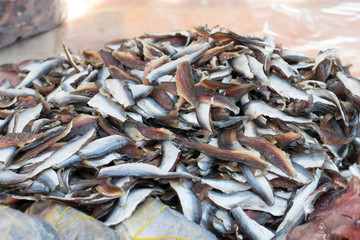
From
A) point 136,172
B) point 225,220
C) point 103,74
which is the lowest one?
point 225,220

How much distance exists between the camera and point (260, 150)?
90 centimetres

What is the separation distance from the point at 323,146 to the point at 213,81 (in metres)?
0.33

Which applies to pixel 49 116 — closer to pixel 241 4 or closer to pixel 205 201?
pixel 205 201

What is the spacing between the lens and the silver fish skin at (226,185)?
89 cm

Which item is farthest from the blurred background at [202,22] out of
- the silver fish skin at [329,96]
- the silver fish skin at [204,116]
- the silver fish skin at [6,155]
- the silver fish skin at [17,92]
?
the silver fish skin at [204,116]

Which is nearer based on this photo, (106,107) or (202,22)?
(106,107)

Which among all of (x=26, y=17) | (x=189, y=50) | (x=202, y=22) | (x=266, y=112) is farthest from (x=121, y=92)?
(x=202, y=22)

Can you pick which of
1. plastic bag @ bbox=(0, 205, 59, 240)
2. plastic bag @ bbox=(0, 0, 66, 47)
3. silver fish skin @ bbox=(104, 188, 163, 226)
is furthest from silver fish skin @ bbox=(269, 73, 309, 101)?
plastic bag @ bbox=(0, 0, 66, 47)

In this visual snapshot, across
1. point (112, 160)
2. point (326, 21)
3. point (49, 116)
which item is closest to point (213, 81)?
point (112, 160)

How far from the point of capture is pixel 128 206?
0.83 metres

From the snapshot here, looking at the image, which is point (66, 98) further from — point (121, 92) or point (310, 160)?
point (310, 160)

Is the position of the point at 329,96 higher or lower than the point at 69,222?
higher

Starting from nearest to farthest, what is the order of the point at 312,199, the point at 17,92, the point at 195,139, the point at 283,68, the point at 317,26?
→ the point at 312,199, the point at 195,139, the point at 283,68, the point at 17,92, the point at 317,26

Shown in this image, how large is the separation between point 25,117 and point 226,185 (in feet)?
1.83
